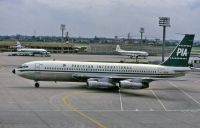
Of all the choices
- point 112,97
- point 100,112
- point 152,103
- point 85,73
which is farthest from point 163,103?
point 85,73

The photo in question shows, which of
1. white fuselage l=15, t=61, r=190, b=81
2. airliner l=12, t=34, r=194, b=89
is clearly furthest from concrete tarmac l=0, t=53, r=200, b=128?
white fuselage l=15, t=61, r=190, b=81

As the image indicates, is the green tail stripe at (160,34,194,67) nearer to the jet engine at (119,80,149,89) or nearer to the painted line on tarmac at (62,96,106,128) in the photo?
the jet engine at (119,80,149,89)

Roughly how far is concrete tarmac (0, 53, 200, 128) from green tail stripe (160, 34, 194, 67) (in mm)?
3439

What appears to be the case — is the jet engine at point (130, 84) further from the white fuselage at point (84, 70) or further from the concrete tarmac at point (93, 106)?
the white fuselage at point (84, 70)

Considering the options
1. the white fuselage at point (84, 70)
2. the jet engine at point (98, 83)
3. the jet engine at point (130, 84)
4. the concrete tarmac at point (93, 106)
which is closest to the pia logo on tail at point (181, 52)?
the white fuselage at point (84, 70)

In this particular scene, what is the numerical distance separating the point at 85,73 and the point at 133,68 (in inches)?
240

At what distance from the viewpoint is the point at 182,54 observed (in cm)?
6012

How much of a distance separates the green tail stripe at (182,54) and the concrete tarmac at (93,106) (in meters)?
3.44

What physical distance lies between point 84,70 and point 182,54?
12.8m

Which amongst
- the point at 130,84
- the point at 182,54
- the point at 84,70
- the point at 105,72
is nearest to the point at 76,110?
the point at 130,84

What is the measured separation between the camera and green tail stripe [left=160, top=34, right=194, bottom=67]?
59.8 m

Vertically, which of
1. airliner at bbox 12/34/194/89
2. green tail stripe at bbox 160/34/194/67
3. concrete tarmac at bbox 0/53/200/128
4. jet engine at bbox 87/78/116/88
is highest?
green tail stripe at bbox 160/34/194/67

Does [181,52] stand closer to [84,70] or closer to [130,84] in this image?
[130,84]

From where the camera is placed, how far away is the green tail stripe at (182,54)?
59750mm
